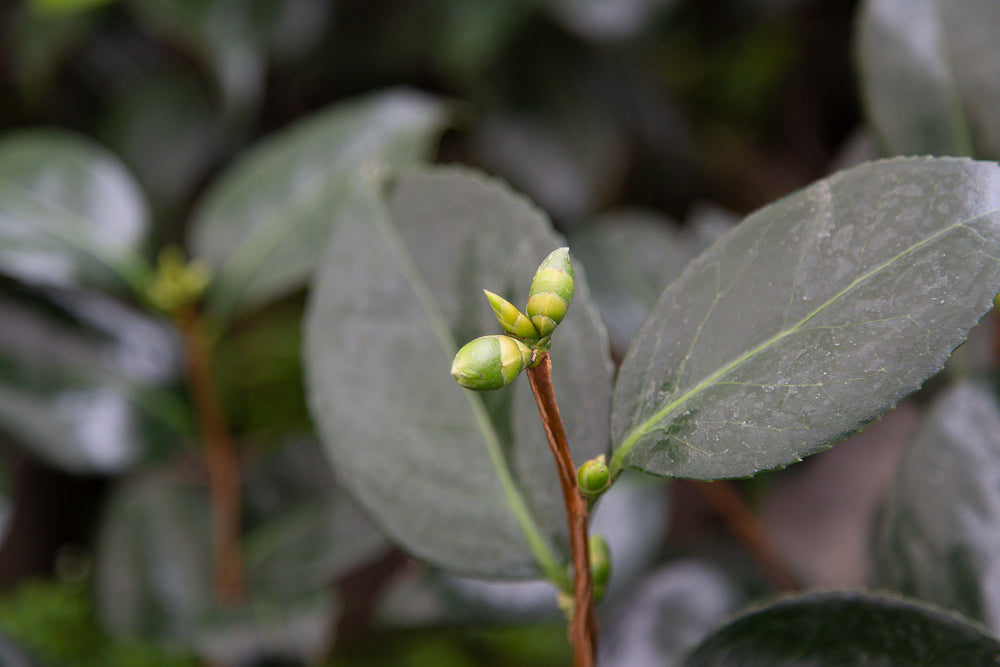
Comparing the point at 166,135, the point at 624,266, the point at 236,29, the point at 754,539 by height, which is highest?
the point at 236,29

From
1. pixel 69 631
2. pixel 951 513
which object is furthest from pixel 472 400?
pixel 69 631

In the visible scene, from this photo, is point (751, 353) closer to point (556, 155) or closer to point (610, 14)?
point (610, 14)

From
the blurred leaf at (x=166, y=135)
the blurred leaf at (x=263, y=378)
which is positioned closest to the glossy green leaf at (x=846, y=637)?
the blurred leaf at (x=263, y=378)

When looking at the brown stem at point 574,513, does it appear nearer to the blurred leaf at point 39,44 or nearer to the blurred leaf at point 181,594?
the blurred leaf at point 181,594

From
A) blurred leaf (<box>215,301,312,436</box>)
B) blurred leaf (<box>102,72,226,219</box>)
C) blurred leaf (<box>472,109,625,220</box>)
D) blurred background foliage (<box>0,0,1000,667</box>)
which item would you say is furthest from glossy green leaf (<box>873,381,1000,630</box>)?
blurred leaf (<box>102,72,226,219</box>)

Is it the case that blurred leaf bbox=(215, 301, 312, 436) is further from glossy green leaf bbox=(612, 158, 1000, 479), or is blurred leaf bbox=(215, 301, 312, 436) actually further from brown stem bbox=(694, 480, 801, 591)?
glossy green leaf bbox=(612, 158, 1000, 479)

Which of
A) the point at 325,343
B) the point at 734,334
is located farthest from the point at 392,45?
the point at 734,334
